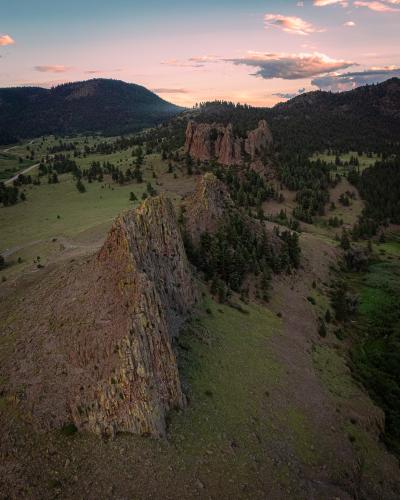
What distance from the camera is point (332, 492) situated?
1275 inches

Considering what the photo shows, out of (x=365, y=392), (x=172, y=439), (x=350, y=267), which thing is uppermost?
(x=172, y=439)

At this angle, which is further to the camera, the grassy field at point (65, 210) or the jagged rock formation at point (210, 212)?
the grassy field at point (65, 210)

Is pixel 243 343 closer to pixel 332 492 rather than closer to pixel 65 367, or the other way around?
pixel 332 492

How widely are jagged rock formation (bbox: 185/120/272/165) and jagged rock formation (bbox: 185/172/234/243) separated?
99096mm

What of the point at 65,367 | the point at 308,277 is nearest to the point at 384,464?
the point at 65,367

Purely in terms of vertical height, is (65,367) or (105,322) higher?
(105,322)

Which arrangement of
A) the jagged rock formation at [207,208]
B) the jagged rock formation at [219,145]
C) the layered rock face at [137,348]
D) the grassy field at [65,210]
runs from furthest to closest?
the jagged rock formation at [219,145], the grassy field at [65,210], the jagged rock formation at [207,208], the layered rock face at [137,348]

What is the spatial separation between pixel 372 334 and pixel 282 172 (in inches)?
4592

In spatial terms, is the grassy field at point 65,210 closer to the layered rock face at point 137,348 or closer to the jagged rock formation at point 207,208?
the jagged rock formation at point 207,208

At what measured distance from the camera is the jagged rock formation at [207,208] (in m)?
69.1

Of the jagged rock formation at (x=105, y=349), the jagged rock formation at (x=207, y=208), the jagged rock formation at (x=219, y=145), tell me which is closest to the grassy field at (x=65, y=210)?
the jagged rock formation at (x=207, y=208)

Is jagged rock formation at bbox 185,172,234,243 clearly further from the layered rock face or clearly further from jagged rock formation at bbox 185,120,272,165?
jagged rock formation at bbox 185,120,272,165

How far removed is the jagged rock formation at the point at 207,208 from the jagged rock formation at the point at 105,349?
26.8 metres

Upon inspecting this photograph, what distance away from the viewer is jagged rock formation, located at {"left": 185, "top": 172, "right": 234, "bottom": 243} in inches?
2719
